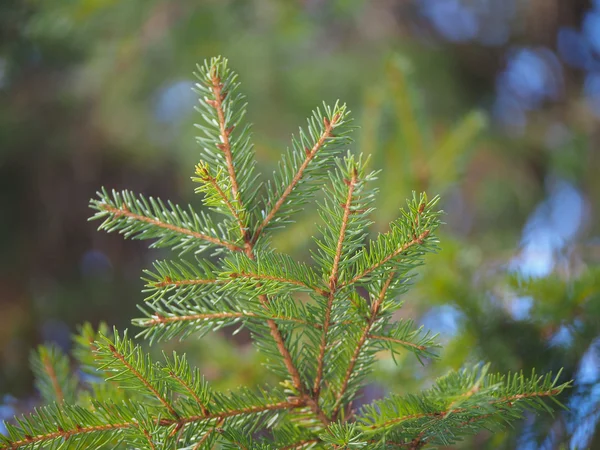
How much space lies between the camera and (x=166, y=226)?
0.42 metres

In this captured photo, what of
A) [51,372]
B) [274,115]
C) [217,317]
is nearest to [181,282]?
[217,317]

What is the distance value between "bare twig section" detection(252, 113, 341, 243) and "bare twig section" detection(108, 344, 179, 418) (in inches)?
5.3

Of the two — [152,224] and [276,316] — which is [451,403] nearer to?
[276,316]

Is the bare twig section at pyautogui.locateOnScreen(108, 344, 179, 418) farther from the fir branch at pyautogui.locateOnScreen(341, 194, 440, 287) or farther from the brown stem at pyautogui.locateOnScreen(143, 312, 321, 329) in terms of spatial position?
the fir branch at pyautogui.locateOnScreen(341, 194, 440, 287)

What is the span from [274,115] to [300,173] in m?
Result: 1.55

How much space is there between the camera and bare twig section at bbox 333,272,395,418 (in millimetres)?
415

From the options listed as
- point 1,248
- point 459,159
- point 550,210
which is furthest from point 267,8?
point 1,248

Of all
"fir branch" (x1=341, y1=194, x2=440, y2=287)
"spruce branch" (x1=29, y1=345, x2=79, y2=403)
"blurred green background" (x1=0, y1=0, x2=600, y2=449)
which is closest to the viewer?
"fir branch" (x1=341, y1=194, x2=440, y2=287)

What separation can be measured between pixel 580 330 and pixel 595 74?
161cm

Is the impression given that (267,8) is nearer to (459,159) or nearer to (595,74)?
(459,159)

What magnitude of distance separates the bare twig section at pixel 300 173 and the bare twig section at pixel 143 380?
13cm

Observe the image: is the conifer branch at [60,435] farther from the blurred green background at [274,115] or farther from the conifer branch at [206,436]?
the blurred green background at [274,115]

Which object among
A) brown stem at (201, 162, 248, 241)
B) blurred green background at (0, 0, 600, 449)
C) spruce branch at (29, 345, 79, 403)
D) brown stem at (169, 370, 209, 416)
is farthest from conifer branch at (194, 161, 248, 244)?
blurred green background at (0, 0, 600, 449)

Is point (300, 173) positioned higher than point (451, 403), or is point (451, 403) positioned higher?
point (300, 173)
